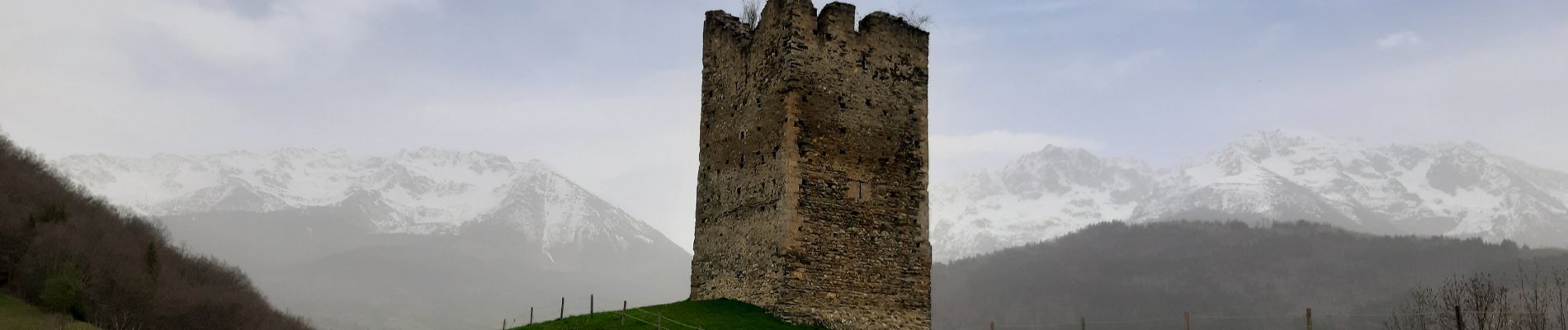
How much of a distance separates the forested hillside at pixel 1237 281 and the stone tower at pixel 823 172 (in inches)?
4856

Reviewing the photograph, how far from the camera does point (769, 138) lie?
86.2 ft

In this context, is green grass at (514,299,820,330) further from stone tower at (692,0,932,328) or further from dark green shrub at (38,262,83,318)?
dark green shrub at (38,262,83,318)

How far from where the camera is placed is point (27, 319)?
34.1m

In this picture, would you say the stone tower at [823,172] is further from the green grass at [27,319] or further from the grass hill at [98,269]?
the green grass at [27,319]

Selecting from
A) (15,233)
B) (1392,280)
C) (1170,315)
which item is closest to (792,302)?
(15,233)

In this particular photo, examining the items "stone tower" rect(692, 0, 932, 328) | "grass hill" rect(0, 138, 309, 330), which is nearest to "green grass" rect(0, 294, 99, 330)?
"grass hill" rect(0, 138, 309, 330)

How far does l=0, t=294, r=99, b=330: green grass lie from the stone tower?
1802 centimetres

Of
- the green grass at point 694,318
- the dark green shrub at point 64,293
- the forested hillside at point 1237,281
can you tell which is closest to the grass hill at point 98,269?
the dark green shrub at point 64,293

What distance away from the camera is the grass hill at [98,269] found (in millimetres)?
39438

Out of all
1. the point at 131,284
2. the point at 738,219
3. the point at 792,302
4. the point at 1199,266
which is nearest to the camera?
the point at 792,302

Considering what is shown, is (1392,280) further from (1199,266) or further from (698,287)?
(698,287)

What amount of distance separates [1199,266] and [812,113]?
17234 cm

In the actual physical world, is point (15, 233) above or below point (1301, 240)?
below

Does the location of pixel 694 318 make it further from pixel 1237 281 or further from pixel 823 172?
pixel 1237 281
